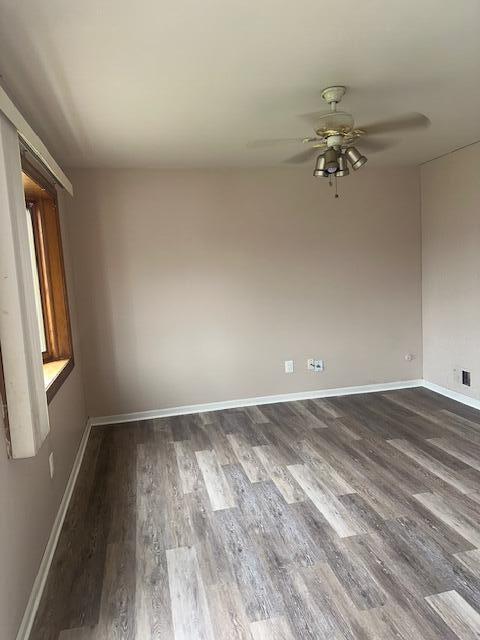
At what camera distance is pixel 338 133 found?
245 cm

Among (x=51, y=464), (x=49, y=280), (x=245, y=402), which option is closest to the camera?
A: (x=51, y=464)

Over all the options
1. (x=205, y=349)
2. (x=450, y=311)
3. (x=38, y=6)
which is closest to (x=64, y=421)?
(x=205, y=349)

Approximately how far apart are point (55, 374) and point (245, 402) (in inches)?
80.0

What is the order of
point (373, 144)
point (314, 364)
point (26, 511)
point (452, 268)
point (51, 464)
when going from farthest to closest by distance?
1. point (314, 364)
2. point (452, 268)
3. point (373, 144)
4. point (51, 464)
5. point (26, 511)

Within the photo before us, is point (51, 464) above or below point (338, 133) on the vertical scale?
below

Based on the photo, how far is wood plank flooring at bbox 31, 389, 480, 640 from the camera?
1720 millimetres

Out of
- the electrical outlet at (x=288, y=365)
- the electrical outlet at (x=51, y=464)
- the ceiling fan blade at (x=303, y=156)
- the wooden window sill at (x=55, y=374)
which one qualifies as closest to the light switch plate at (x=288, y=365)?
the electrical outlet at (x=288, y=365)

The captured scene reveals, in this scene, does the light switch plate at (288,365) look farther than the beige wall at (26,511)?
Yes

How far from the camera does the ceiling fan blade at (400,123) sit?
2.85 metres

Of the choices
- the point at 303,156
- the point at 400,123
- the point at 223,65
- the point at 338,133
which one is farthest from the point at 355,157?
the point at 303,156

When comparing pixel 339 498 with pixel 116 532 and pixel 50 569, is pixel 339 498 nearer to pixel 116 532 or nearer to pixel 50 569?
pixel 116 532

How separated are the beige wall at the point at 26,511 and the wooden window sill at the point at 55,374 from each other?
0.07 meters

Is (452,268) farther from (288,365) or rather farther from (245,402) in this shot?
(245,402)

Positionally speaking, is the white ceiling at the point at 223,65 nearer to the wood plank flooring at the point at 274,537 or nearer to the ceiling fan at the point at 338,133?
the ceiling fan at the point at 338,133
